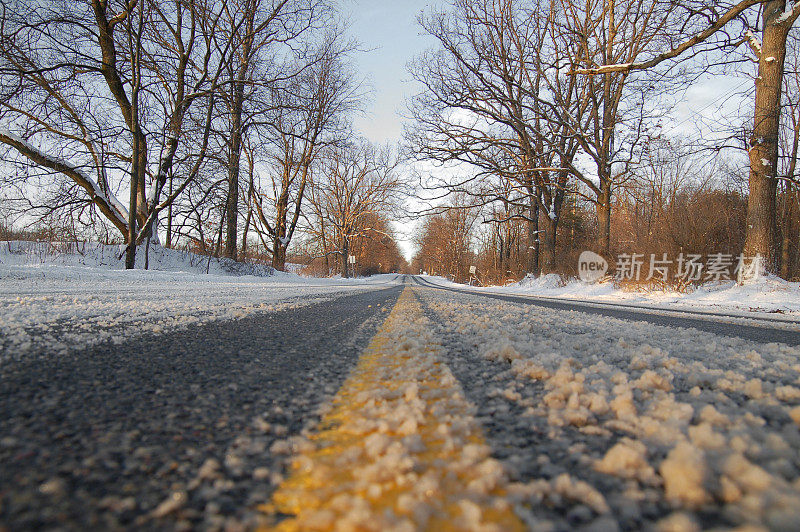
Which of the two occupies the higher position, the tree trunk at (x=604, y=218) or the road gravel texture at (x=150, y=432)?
the tree trunk at (x=604, y=218)

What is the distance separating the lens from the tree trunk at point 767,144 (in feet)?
25.7

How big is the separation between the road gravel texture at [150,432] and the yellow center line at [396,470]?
60mm

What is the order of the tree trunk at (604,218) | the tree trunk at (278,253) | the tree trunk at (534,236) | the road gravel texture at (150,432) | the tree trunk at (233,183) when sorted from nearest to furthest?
1. the road gravel texture at (150,432)
2. the tree trunk at (604,218)
3. the tree trunk at (233,183)
4. the tree trunk at (534,236)
5. the tree trunk at (278,253)

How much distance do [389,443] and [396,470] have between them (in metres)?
0.11

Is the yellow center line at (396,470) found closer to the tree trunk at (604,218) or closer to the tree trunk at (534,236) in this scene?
the tree trunk at (604,218)

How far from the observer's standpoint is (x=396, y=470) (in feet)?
2.16

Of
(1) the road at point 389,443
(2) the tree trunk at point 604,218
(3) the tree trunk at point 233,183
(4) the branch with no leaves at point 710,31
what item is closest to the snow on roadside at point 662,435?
(1) the road at point 389,443

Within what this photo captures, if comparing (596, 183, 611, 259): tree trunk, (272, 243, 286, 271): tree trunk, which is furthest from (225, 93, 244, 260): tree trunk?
(596, 183, 611, 259): tree trunk

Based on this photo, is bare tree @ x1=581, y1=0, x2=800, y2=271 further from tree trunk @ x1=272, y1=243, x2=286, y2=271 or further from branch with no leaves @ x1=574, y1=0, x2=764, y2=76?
tree trunk @ x1=272, y1=243, x2=286, y2=271

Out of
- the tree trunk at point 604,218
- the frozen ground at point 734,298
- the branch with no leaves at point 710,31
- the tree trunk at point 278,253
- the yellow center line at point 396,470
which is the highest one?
the branch with no leaves at point 710,31

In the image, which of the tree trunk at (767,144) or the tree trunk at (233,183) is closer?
the tree trunk at (767,144)

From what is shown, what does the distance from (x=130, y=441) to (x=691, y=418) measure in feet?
4.00

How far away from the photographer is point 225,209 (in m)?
14.8

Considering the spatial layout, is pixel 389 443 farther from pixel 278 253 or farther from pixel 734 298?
pixel 278 253
